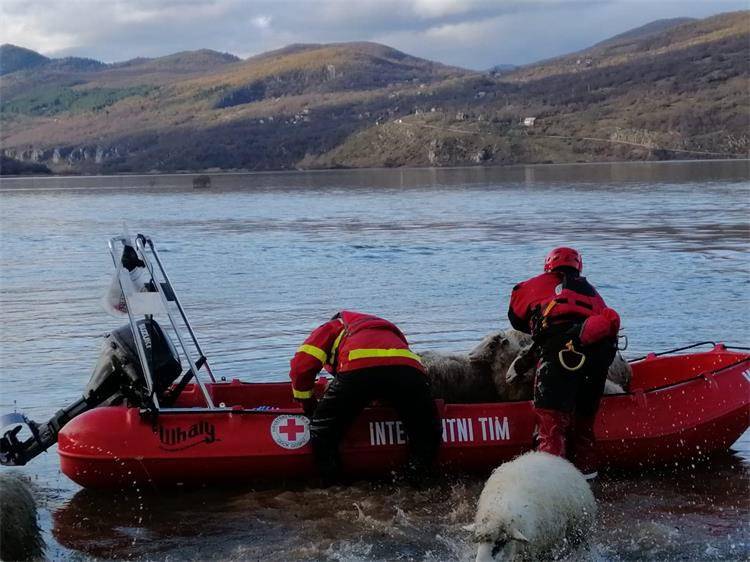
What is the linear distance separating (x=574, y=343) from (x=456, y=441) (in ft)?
4.08

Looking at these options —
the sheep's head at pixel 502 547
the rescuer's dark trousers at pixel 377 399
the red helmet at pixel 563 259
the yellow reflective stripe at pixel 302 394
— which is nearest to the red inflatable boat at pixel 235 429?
the rescuer's dark trousers at pixel 377 399

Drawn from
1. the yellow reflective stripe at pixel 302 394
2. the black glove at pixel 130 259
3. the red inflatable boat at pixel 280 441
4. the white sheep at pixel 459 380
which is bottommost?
the red inflatable boat at pixel 280 441

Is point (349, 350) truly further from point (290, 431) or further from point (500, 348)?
point (500, 348)

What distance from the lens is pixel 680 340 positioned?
46.2 feet

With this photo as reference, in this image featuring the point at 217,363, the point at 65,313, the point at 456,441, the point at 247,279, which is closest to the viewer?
the point at 456,441

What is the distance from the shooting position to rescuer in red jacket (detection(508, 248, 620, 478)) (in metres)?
8.10

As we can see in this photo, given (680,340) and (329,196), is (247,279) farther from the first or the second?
(329,196)

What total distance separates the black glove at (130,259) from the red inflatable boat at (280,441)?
3.79 feet

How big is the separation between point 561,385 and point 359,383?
151 cm

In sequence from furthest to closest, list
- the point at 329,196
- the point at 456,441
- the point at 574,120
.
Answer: the point at 574,120 < the point at 329,196 < the point at 456,441

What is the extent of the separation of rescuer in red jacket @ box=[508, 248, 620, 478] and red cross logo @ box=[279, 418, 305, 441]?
5.91 feet

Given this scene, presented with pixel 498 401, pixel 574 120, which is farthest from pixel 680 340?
pixel 574 120

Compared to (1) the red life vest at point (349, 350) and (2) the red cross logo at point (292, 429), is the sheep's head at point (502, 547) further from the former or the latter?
(2) the red cross logo at point (292, 429)

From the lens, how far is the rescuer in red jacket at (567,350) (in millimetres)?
8102
